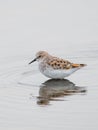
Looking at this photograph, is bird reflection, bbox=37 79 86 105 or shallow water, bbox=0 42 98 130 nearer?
shallow water, bbox=0 42 98 130

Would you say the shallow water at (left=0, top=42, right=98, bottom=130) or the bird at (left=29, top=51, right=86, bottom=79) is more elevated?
the bird at (left=29, top=51, right=86, bottom=79)

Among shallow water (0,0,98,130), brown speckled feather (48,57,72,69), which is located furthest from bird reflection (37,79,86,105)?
brown speckled feather (48,57,72,69)

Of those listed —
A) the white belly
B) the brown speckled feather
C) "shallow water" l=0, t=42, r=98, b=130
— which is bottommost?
"shallow water" l=0, t=42, r=98, b=130

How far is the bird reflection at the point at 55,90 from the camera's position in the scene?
12922mm

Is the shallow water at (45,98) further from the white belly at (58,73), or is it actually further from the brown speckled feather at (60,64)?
the brown speckled feather at (60,64)

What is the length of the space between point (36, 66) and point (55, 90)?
249 cm

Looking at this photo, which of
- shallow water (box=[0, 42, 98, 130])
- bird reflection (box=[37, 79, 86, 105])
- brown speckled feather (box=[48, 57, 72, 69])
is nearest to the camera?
shallow water (box=[0, 42, 98, 130])

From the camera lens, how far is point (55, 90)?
13570 mm

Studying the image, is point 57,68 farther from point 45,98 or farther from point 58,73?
point 45,98

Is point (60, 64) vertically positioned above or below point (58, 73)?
above

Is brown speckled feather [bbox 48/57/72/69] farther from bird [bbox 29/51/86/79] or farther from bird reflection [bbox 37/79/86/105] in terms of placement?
bird reflection [bbox 37/79/86/105]

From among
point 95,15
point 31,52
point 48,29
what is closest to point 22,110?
point 31,52

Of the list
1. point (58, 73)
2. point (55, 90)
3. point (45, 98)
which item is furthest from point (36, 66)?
point (45, 98)

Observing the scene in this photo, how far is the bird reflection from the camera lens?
12.9 metres
